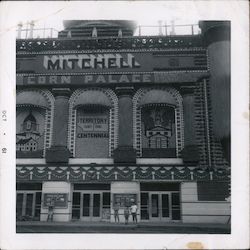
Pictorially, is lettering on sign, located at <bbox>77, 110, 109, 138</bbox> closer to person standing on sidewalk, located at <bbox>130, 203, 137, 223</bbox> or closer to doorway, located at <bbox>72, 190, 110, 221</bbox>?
doorway, located at <bbox>72, 190, 110, 221</bbox>

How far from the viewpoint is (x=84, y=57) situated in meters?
11.6

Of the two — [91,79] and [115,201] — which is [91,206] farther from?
[91,79]

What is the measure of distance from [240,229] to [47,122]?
6.77m

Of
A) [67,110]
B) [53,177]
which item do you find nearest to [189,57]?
[67,110]

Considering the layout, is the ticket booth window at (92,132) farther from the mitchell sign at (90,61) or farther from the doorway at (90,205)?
the mitchell sign at (90,61)

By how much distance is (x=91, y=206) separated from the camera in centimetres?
1049

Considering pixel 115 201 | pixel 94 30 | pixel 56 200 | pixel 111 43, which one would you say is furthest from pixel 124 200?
pixel 94 30

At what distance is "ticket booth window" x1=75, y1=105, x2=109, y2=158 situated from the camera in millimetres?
11273

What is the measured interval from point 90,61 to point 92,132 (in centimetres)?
233

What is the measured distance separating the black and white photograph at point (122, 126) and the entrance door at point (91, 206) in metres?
0.03

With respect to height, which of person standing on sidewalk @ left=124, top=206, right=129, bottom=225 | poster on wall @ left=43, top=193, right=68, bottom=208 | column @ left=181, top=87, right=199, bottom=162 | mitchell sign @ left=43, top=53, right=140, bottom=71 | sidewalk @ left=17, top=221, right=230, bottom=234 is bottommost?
sidewalk @ left=17, top=221, right=230, bottom=234

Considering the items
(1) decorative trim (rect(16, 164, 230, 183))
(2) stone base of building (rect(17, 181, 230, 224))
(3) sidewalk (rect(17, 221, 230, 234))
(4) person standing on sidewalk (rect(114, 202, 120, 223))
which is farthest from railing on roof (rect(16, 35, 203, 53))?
(3) sidewalk (rect(17, 221, 230, 234))

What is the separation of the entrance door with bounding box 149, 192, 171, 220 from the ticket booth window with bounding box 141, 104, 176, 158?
50.9 inches

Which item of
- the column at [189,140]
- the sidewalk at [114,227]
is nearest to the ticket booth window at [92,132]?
the sidewalk at [114,227]
